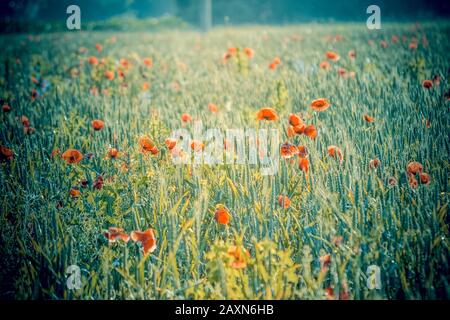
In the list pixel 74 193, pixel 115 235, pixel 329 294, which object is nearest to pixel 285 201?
pixel 329 294

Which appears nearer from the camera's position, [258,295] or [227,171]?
[258,295]

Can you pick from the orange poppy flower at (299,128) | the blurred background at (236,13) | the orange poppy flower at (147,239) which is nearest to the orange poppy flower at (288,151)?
the orange poppy flower at (299,128)

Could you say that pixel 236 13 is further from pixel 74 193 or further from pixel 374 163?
pixel 74 193

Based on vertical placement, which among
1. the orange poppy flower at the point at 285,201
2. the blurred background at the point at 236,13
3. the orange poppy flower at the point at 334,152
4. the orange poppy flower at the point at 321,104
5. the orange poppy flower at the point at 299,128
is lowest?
the orange poppy flower at the point at 285,201

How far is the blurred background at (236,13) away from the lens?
1848 cm

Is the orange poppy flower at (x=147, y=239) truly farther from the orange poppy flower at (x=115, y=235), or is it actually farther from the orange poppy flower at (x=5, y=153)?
the orange poppy flower at (x=5, y=153)

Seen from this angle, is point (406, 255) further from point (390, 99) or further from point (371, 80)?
point (371, 80)

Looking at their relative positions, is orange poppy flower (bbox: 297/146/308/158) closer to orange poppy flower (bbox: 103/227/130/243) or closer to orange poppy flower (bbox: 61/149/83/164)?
orange poppy flower (bbox: 103/227/130/243)

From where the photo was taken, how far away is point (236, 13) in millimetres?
27812

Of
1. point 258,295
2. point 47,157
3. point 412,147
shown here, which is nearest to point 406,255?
point 258,295

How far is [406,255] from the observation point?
1.09 metres

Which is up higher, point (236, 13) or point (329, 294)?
point (236, 13)

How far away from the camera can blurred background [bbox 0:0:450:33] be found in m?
18.5
